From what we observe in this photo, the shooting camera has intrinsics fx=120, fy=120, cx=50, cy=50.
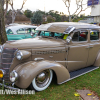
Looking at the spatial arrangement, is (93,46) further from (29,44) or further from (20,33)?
(20,33)

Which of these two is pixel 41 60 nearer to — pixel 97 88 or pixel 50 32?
pixel 50 32

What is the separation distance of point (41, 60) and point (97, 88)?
1812 millimetres

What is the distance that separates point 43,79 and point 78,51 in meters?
1.64

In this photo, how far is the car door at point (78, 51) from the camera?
3.95m

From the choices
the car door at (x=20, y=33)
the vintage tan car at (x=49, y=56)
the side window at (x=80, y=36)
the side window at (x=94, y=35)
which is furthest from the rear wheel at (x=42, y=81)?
the car door at (x=20, y=33)

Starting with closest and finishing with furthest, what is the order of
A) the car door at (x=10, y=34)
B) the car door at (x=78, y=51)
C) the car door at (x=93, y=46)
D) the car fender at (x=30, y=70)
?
the car fender at (x=30, y=70) < the car door at (x=78, y=51) < the car door at (x=93, y=46) < the car door at (x=10, y=34)

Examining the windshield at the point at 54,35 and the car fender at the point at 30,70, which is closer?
the car fender at the point at 30,70

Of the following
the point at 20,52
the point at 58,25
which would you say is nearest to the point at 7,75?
the point at 20,52

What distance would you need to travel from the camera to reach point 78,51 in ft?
13.5

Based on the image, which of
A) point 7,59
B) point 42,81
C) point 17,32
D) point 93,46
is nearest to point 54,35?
point 93,46

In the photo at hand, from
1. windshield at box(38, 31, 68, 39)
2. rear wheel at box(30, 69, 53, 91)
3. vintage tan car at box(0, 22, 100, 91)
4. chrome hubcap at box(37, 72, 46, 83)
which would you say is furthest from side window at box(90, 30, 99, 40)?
chrome hubcap at box(37, 72, 46, 83)

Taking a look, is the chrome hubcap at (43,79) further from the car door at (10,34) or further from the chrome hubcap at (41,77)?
the car door at (10,34)

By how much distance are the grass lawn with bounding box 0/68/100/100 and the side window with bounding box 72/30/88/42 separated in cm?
134

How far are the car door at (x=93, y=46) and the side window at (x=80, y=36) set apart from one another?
279 mm
